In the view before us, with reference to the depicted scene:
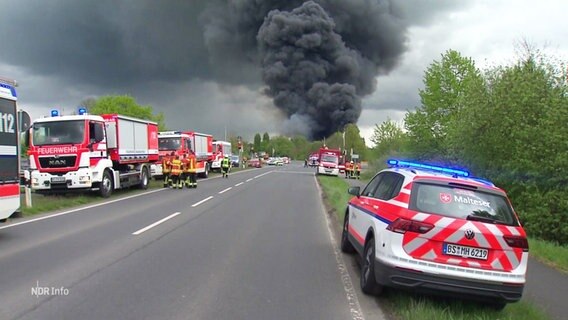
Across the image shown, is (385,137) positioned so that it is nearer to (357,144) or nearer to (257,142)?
(357,144)

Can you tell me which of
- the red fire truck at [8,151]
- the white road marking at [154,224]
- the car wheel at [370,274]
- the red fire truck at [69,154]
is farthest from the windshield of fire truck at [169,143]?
the car wheel at [370,274]

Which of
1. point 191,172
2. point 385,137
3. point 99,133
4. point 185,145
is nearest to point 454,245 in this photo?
point 99,133

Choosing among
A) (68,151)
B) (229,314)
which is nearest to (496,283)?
(229,314)

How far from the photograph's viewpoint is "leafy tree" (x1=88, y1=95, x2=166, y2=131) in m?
72.8

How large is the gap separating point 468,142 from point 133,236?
1073 cm

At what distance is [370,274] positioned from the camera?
5965mm

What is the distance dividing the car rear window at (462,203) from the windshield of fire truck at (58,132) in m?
14.9

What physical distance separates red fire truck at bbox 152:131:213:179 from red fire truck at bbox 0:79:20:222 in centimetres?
1645

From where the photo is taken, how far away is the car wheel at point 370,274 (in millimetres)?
5914

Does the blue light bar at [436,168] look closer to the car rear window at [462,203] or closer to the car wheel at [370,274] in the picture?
the car rear window at [462,203]

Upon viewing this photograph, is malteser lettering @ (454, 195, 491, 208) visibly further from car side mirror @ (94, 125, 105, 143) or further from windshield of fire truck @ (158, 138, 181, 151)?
windshield of fire truck @ (158, 138, 181, 151)

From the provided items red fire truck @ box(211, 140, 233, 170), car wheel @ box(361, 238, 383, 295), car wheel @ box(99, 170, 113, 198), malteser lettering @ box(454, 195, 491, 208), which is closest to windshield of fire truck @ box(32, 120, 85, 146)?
car wheel @ box(99, 170, 113, 198)

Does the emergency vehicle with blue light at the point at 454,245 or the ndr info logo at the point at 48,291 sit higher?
the emergency vehicle with blue light at the point at 454,245

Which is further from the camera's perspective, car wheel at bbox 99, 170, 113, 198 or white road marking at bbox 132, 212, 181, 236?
car wheel at bbox 99, 170, 113, 198
